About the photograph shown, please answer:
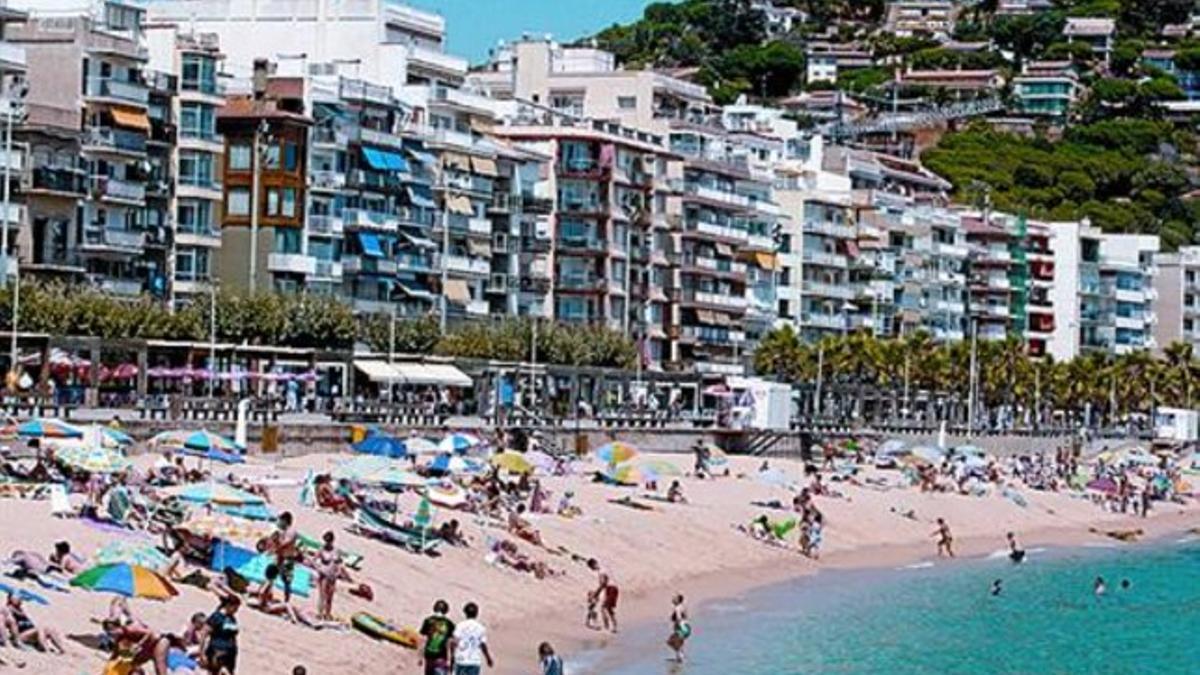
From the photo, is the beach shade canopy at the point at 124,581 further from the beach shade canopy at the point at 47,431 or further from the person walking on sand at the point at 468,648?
the beach shade canopy at the point at 47,431

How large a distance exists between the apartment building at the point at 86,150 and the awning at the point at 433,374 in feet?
31.5

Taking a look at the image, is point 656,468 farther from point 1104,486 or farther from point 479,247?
point 479,247

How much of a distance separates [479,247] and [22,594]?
7510cm

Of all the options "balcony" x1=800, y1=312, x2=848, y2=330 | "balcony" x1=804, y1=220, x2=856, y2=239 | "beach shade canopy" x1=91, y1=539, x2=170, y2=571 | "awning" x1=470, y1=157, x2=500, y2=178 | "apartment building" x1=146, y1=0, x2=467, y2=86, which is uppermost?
"apartment building" x1=146, y1=0, x2=467, y2=86

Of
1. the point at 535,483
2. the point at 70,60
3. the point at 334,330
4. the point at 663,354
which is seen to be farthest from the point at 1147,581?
the point at 663,354

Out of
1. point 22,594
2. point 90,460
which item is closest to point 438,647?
point 22,594

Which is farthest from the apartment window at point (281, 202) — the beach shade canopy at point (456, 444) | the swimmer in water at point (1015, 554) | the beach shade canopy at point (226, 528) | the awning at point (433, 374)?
the beach shade canopy at point (226, 528)

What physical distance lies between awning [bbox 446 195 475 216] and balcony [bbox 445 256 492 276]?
1.83m

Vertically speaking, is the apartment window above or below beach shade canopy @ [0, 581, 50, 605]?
above

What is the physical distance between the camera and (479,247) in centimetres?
10956

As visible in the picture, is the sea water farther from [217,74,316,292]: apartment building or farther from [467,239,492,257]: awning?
[467,239,492,257]: awning

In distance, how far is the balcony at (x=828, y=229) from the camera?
138 meters

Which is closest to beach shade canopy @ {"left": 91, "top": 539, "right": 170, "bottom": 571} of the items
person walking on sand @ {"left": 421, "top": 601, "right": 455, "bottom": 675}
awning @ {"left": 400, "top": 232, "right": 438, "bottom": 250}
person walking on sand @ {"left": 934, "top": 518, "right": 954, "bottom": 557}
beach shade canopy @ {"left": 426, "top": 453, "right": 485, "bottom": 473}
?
person walking on sand @ {"left": 421, "top": 601, "right": 455, "bottom": 675}

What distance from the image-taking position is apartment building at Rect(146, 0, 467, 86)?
110 metres
